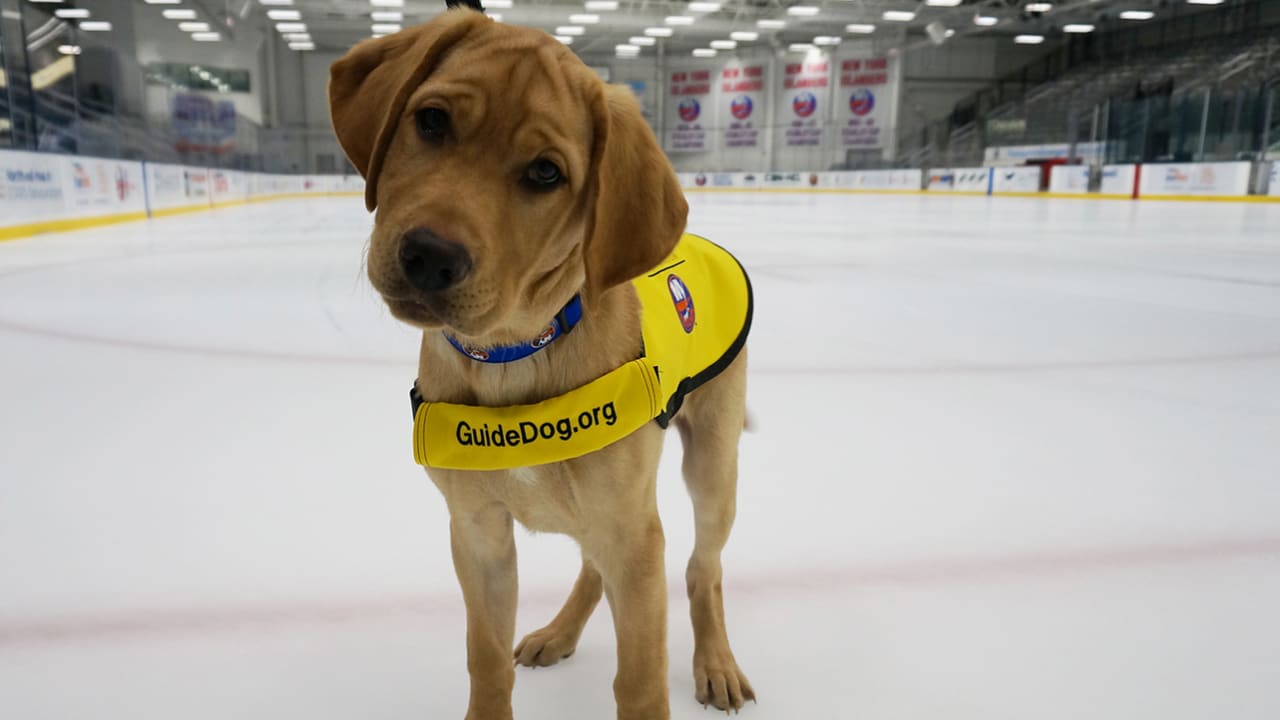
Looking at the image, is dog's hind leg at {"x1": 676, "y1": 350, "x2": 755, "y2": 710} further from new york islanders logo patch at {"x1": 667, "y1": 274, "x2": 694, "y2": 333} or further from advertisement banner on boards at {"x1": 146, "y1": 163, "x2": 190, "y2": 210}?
advertisement banner on boards at {"x1": 146, "y1": 163, "x2": 190, "y2": 210}

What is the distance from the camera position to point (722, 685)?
4.90 feet

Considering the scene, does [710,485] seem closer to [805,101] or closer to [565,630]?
[565,630]

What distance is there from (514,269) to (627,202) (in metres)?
0.17

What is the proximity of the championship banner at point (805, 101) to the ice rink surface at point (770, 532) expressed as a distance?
3406cm

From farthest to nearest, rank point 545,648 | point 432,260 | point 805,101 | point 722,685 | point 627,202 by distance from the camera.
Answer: point 805,101 < point 545,648 < point 722,685 < point 627,202 < point 432,260

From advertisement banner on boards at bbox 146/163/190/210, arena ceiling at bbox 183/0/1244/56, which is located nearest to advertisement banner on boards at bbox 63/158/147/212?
advertisement banner on boards at bbox 146/163/190/210

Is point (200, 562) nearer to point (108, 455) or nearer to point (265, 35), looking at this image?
point (108, 455)

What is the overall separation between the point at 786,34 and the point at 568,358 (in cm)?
4017

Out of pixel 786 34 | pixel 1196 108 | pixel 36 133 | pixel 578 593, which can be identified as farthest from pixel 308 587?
pixel 786 34

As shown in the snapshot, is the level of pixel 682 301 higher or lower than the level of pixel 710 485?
higher

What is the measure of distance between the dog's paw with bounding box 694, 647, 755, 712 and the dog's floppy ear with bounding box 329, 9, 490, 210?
94 centimetres

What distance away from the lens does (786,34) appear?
126ft

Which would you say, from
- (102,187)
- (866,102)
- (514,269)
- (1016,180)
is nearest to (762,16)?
(866,102)

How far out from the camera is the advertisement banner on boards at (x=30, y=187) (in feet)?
32.3
